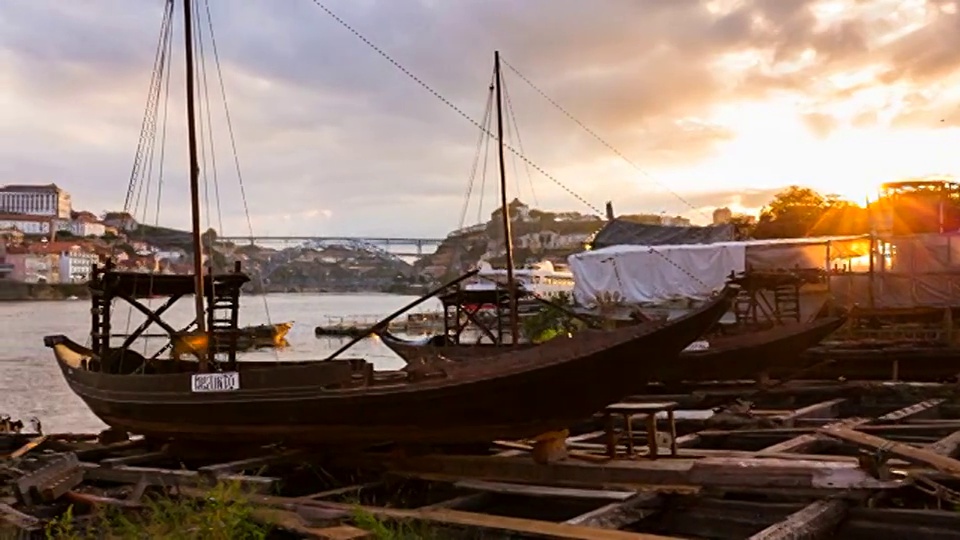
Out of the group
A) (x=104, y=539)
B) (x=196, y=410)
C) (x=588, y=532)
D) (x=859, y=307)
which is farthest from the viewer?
(x=859, y=307)

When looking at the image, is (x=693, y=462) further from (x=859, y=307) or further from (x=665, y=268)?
(x=665, y=268)

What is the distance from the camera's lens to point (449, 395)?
888 cm

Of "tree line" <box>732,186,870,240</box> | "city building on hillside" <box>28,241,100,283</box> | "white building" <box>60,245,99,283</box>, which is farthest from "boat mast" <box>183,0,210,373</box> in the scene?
"white building" <box>60,245,99,283</box>

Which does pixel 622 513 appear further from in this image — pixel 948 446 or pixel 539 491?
pixel 948 446

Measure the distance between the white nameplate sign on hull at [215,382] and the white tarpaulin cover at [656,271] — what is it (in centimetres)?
1840

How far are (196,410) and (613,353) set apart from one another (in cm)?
525

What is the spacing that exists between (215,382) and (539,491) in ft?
14.8

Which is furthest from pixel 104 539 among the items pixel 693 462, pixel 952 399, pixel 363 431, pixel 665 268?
pixel 665 268

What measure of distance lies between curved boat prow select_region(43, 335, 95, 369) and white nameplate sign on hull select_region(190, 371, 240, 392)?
15.1ft

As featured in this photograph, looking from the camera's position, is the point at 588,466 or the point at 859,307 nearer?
the point at 588,466

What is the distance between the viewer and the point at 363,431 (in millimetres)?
9492

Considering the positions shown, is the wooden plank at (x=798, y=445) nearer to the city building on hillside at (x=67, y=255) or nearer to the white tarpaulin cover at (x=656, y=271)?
the white tarpaulin cover at (x=656, y=271)

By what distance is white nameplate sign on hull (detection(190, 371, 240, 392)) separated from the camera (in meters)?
10.2

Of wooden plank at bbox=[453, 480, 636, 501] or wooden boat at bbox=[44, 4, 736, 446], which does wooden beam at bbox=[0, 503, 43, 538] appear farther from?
wooden plank at bbox=[453, 480, 636, 501]
